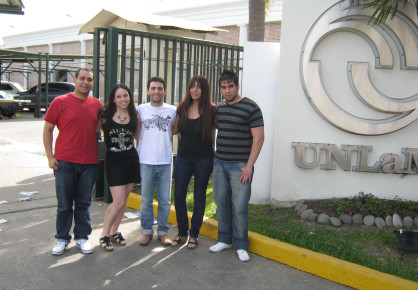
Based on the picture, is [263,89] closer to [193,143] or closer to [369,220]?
[193,143]

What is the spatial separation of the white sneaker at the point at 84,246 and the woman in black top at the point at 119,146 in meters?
0.14

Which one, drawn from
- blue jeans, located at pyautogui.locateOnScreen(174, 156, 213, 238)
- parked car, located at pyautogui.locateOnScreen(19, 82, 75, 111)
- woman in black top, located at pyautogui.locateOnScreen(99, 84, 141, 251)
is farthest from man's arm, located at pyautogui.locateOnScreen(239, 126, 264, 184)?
parked car, located at pyautogui.locateOnScreen(19, 82, 75, 111)

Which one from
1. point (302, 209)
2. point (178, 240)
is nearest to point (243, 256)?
point (178, 240)

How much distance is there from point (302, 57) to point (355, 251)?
2629mm

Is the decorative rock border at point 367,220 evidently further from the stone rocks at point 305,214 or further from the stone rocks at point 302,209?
the stone rocks at point 302,209

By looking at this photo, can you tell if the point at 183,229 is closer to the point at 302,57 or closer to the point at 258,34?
the point at 302,57

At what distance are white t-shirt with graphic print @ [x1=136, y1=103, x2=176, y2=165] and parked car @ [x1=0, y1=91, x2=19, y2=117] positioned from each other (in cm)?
1566

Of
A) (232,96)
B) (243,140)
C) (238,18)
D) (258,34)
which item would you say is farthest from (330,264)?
(238,18)

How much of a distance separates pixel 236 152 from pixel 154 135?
90 centimetres

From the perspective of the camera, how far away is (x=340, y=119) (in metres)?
5.64

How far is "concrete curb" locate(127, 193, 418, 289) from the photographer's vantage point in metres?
3.75

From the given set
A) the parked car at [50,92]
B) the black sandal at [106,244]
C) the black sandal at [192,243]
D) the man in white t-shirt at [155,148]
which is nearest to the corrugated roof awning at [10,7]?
the man in white t-shirt at [155,148]

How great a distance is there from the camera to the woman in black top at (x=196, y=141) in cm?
439

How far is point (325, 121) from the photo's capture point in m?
5.77
